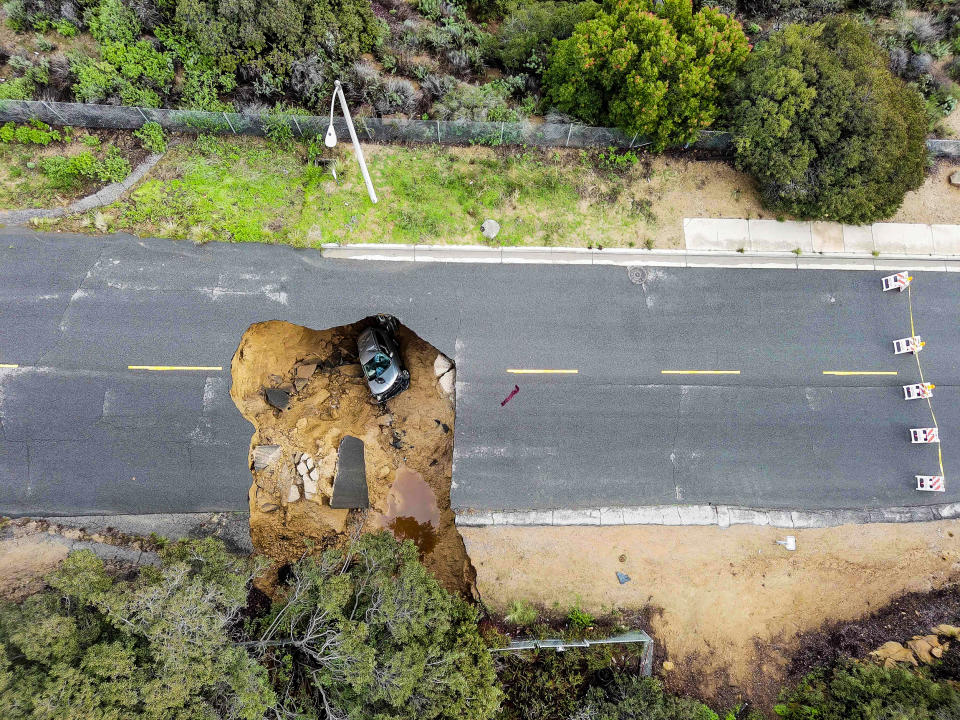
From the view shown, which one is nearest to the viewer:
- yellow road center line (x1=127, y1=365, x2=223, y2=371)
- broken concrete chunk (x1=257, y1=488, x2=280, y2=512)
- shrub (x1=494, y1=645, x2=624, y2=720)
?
shrub (x1=494, y1=645, x2=624, y2=720)

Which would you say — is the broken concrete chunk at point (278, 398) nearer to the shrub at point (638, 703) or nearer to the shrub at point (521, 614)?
the shrub at point (521, 614)

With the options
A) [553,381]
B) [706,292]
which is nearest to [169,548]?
[553,381]

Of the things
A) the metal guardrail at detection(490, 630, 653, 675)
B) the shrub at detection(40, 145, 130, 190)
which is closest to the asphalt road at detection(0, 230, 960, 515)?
the shrub at detection(40, 145, 130, 190)

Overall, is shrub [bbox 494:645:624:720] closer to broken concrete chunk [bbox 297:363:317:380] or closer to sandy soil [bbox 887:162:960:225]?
broken concrete chunk [bbox 297:363:317:380]

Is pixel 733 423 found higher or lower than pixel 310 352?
higher

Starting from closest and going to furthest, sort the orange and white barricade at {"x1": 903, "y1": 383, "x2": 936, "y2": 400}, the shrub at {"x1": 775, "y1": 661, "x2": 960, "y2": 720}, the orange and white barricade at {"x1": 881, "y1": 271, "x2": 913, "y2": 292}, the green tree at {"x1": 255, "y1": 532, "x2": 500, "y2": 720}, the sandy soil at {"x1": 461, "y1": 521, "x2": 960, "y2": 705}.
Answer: the green tree at {"x1": 255, "y1": 532, "x2": 500, "y2": 720} < the shrub at {"x1": 775, "y1": 661, "x2": 960, "y2": 720} < the sandy soil at {"x1": 461, "y1": 521, "x2": 960, "y2": 705} < the orange and white barricade at {"x1": 903, "y1": 383, "x2": 936, "y2": 400} < the orange and white barricade at {"x1": 881, "y1": 271, "x2": 913, "y2": 292}

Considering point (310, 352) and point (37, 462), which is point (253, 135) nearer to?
point (310, 352)
